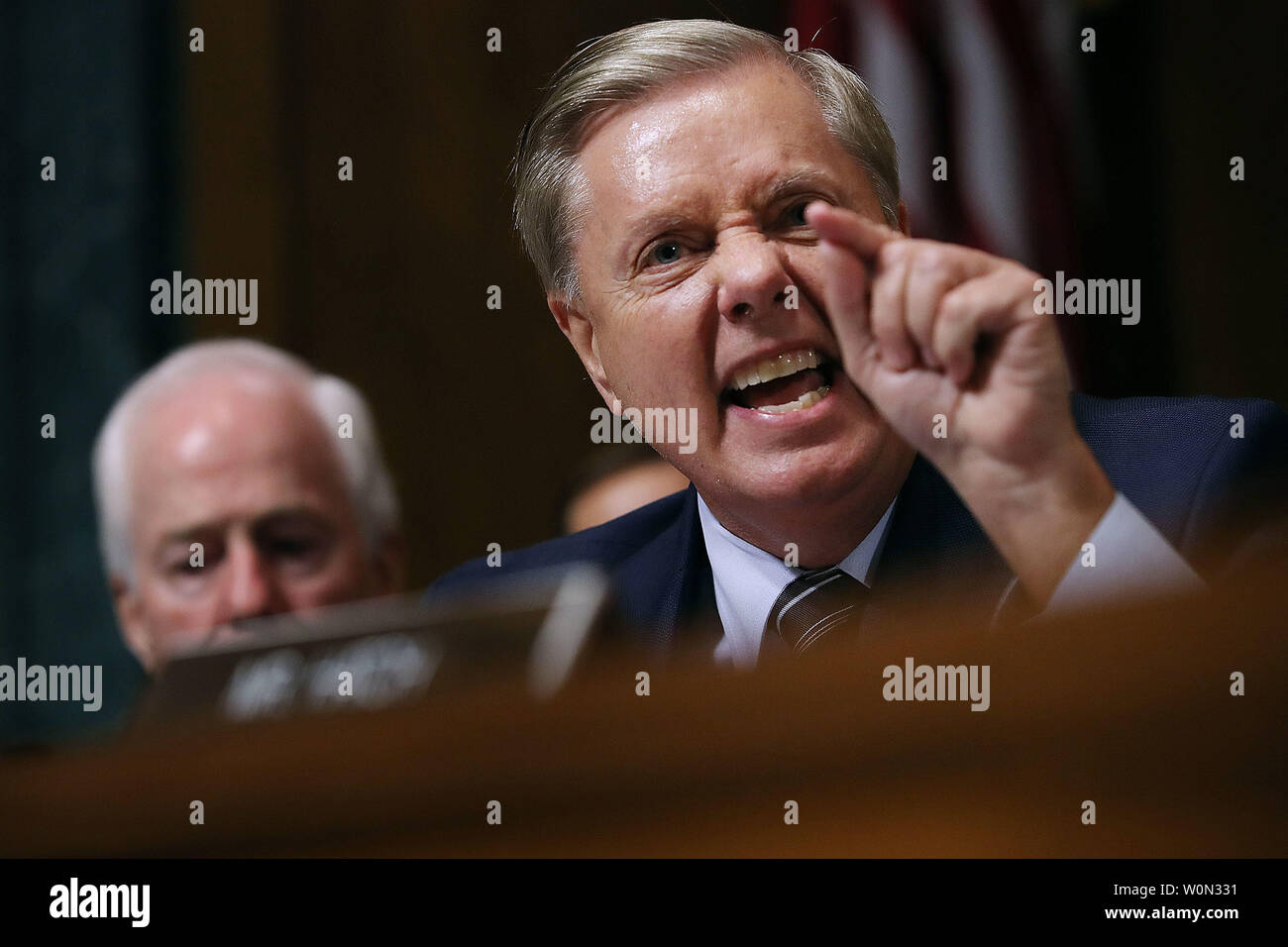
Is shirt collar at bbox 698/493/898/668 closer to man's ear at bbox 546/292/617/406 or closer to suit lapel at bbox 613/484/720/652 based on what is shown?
suit lapel at bbox 613/484/720/652

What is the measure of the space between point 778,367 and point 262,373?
0.72m

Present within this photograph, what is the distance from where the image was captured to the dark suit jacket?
95 centimetres

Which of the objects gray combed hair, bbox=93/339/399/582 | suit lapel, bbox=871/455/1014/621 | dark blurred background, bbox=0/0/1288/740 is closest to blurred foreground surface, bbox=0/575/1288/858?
suit lapel, bbox=871/455/1014/621

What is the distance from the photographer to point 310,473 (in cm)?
149

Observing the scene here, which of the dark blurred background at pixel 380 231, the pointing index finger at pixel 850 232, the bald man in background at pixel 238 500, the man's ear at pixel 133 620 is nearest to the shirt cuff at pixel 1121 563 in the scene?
the pointing index finger at pixel 850 232

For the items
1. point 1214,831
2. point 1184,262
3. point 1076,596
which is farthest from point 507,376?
point 1214,831

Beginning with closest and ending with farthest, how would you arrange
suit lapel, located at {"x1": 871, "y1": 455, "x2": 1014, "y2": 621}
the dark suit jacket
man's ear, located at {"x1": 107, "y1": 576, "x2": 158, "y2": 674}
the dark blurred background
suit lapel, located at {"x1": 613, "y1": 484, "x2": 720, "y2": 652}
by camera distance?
1. the dark suit jacket
2. suit lapel, located at {"x1": 871, "y1": 455, "x2": 1014, "y2": 621}
3. suit lapel, located at {"x1": 613, "y1": 484, "x2": 720, "y2": 652}
4. man's ear, located at {"x1": 107, "y1": 576, "x2": 158, "y2": 674}
5. the dark blurred background

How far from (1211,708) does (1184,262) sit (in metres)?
1.70

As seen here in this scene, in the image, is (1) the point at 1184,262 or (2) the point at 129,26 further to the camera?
(2) the point at 129,26

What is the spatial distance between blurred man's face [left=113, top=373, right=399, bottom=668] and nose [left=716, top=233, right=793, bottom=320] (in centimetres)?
53

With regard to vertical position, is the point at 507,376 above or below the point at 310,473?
above
